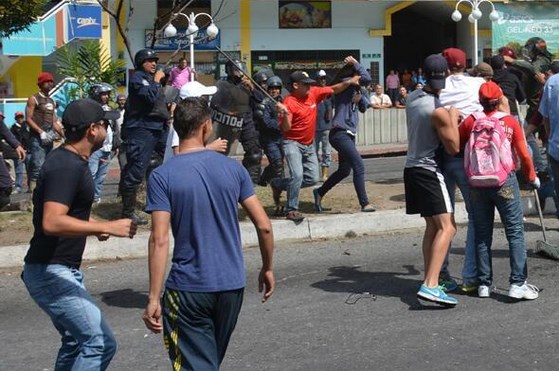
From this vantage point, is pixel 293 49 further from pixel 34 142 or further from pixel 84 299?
pixel 84 299

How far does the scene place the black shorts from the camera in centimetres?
759

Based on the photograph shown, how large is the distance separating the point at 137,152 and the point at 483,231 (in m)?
3.90

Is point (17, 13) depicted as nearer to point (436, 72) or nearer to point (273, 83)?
point (273, 83)

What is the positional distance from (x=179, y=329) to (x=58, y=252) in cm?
89

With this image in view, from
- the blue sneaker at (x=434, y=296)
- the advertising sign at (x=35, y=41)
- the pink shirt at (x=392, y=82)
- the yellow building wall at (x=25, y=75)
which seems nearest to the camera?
the blue sneaker at (x=434, y=296)

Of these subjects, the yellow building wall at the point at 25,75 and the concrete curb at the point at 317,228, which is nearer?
the concrete curb at the point at 317,228

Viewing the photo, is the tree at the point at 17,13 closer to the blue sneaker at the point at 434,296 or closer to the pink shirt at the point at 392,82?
the blue sneaker at the point at 434,296

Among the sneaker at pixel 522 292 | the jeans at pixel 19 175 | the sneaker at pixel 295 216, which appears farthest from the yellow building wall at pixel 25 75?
the sneaker at pixel 522 292

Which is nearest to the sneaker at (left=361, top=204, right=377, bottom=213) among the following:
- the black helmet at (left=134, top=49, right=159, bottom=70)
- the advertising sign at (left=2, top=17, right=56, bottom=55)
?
the black helmet at (left=134, top=49, right=159, bottom=70)

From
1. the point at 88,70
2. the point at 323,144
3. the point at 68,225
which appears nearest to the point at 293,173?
the point at 323,144

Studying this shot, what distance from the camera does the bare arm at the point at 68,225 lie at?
4836mm

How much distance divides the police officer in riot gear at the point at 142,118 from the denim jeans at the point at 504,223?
3.65 metres

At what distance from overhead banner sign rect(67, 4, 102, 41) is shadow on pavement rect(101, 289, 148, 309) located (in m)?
18.8

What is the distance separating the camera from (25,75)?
27.3 m
